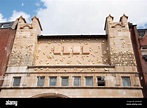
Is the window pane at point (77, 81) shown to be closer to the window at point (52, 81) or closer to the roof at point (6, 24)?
the window at point (52, 81)

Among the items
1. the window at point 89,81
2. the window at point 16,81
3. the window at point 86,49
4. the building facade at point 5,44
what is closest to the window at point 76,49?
the window at point 86,49

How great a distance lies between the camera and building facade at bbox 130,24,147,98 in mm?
20422

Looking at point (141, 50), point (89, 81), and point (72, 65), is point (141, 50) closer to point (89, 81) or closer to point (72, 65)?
point (89, 81)

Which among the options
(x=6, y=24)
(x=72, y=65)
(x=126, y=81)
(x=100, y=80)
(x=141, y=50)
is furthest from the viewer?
(x=6, y=24)

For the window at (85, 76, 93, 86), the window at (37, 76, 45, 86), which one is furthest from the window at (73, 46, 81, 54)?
the window at (37, 76, 45, 86)

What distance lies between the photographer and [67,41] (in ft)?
78.5

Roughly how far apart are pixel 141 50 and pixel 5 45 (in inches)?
569

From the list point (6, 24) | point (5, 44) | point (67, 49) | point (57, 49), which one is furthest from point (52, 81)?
point (6, 24)

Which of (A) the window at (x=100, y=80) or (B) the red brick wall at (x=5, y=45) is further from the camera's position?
(B) the red brick wall at (x=5, y=45)

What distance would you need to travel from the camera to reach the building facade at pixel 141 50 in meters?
20.4

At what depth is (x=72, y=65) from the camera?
2150 centimetres

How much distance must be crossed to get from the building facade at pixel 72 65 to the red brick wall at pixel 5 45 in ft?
1.85
